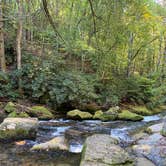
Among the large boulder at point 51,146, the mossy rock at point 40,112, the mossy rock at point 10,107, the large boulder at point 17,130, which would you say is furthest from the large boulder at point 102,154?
the mossy rock at point 10,107

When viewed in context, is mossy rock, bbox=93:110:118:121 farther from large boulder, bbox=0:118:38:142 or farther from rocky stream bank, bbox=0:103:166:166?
large boulder, bbox=0:118:38:142

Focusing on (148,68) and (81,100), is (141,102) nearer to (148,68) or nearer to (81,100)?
(81,100)

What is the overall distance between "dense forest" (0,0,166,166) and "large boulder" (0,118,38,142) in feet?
0.08

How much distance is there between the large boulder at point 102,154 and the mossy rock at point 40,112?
399cm

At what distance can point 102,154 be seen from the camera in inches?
220

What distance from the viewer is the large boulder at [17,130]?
7105 millimetres

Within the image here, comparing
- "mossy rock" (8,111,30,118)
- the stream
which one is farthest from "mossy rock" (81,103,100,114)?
"mossy rock" (8,111,30,118)

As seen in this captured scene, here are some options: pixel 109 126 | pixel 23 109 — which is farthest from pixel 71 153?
pixel 23 109

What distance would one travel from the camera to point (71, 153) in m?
6.51

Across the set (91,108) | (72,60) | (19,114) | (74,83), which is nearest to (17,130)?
(19,114)

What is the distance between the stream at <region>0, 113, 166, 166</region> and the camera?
5.89 meters

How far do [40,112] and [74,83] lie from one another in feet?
7.90

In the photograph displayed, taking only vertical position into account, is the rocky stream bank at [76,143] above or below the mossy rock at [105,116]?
above

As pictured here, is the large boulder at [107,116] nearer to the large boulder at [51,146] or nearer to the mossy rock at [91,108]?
the mossy rock at [91,108]
